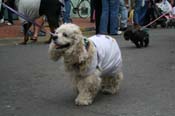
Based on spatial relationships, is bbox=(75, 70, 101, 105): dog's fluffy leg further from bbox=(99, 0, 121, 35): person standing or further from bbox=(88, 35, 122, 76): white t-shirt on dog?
bbox=(99, 0, 121, 35): person standing

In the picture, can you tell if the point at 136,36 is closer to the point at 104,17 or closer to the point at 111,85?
the point at 104,17

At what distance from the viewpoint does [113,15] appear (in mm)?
14922

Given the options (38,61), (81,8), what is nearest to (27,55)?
(38,61)

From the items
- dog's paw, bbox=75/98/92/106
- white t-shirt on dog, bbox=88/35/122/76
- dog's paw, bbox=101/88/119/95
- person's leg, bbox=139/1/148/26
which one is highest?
white t-shirt on dog, bbox=88/35/122/76

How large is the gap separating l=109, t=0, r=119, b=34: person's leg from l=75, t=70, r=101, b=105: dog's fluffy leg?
852 cm

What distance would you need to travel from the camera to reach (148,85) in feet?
25.1

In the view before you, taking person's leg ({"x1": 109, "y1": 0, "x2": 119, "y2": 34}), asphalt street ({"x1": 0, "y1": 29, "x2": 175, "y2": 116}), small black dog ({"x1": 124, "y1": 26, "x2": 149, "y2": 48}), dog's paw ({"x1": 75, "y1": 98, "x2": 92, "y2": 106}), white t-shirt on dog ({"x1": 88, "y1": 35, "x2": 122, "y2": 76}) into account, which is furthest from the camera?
person's leg ({"x1": 109, "y1": 0, "x2": 119, "y2": 34})

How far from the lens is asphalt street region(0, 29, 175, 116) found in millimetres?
6238

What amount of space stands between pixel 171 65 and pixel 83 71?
360cm

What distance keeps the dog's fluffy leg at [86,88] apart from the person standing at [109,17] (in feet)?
26.5

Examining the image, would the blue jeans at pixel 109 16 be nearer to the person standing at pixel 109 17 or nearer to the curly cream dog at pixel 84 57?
the person standing at pixel 109 17

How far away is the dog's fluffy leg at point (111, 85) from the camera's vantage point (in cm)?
711

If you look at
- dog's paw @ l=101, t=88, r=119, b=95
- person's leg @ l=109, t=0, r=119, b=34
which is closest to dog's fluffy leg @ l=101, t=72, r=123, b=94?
dog's paw @ l=101, t=88, r=119, b=95

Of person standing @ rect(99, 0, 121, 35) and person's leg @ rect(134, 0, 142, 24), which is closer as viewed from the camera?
person standing @ rect(99, 0, 121, 35)
